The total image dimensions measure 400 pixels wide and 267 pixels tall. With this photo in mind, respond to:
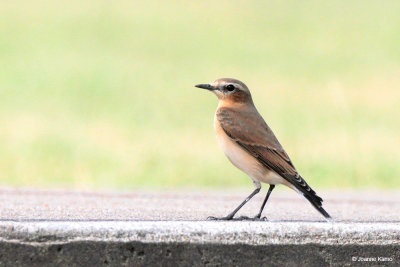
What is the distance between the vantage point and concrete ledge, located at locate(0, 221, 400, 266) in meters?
4.77

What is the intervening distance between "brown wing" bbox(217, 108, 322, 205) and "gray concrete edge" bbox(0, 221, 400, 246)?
0.92 m

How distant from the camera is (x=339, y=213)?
7012 millimetres

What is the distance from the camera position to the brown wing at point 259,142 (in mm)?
6133

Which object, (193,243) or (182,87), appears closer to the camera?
(193,243)

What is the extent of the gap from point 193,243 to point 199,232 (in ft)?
0.23

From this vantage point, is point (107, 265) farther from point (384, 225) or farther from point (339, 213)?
point (339, 213)

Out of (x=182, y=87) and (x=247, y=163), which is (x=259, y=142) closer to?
(x=247, y=163)

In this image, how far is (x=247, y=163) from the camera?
6293mm

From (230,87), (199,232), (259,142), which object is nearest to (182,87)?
(230,87)

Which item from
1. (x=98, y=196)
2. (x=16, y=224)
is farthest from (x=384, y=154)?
(x=16, y=224)

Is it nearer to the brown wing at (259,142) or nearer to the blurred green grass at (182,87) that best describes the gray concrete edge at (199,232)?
the brown wing at (259,142)

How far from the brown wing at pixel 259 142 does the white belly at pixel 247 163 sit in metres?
0.03

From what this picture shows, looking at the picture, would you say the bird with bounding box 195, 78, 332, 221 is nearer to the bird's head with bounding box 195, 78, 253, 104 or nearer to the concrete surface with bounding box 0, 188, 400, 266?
the bird's head with bounding box 195, 78, 253, 104

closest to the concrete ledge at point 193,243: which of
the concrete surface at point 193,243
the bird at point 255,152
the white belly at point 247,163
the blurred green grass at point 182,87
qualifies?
the concrete surface at point 193,243
